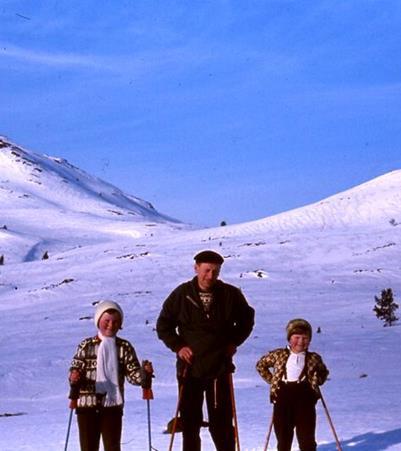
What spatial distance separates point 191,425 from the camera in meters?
7.45

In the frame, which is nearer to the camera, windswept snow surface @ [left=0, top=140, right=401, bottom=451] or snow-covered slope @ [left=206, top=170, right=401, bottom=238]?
windswept snow surface @ [left=0, top=140, right=401, bottom=451]

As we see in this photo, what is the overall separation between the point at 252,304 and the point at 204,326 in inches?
907

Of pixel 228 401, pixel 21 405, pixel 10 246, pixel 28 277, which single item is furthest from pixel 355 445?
pixel 10 246

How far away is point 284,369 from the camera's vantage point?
751 cm

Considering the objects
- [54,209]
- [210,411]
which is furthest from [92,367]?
[54,209]

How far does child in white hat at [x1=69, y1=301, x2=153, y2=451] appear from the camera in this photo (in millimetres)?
7059

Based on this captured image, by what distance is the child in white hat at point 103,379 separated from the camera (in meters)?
7.06

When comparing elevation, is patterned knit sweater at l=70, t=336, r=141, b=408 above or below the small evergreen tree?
below

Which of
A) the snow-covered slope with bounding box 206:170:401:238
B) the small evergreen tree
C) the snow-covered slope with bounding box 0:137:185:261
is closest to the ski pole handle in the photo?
the small evergreen tree

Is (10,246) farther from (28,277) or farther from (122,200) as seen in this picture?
(122,200)

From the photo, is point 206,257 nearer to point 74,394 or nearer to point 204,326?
point 204,326

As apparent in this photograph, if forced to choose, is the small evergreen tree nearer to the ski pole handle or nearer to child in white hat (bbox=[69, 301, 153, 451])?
child in white hat (bbox=[69, 301, 153, 451])

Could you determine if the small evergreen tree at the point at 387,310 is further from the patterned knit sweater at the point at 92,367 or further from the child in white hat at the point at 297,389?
the patterned knit sweater at the point at 92,367

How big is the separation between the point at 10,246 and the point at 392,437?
241ft
